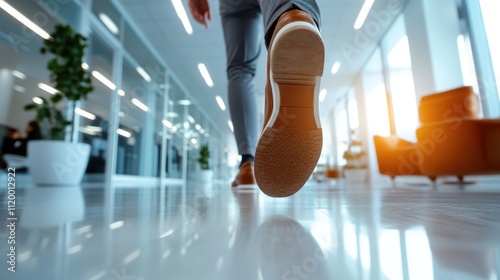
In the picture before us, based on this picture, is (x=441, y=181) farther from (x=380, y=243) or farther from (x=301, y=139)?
(x=380, y=243)

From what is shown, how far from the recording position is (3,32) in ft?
9.62

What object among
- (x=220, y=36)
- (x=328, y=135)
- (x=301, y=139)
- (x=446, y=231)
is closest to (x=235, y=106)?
(x=301, y=139)

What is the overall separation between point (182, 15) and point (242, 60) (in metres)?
3.86

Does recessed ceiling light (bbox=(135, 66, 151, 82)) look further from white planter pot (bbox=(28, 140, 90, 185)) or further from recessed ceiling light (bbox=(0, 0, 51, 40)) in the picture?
white planter pot (bbox=(28, 140, 90, 185))

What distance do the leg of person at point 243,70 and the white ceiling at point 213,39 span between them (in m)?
3.27

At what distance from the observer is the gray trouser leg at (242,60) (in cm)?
109

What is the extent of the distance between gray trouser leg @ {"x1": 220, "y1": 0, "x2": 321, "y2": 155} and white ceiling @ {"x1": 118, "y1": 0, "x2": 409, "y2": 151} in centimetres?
327

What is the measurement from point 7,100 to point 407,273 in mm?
4192

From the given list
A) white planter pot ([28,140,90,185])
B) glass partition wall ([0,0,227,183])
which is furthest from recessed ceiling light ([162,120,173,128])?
white planter pot ([28,140,90,185])

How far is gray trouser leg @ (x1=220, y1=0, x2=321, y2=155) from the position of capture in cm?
109

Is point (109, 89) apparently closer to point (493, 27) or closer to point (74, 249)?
point (74, 249)

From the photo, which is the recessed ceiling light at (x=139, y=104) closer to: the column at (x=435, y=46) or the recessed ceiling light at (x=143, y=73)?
the recessed ceiling light at (x=143, y=73)

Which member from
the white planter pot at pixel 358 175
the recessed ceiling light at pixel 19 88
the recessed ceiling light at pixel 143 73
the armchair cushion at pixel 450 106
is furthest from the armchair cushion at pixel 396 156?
the recessed ceiling light at pixel 143 73

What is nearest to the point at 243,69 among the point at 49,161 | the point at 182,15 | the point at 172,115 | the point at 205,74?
the point at 49,161
